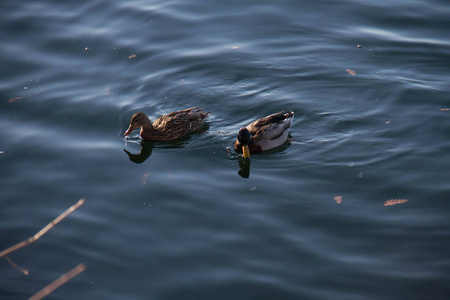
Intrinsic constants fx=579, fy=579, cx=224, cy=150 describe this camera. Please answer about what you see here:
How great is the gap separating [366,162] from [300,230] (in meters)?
2.19

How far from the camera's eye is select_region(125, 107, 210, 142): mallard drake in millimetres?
10727

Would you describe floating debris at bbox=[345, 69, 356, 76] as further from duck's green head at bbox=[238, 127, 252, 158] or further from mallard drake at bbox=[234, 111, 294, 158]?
duck's green head at bbox=[238, 127, 252, 158]

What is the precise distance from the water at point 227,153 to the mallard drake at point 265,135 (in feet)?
0.54

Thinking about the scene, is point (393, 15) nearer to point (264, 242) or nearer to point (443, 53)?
point (443, 53)

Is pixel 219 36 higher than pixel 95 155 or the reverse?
higher

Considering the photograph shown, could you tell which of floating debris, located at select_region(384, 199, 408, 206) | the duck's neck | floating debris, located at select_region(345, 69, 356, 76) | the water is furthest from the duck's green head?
floating debris, located at select_region(345, 69, 356, 76)

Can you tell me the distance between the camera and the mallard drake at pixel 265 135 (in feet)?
33.4

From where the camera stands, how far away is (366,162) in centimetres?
961

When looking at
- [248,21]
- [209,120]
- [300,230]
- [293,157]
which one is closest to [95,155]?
[209,120]

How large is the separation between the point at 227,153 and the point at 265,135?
75cm

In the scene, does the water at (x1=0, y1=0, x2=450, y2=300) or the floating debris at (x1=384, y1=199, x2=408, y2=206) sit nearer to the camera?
the water at (x1=0, y1=0, x2=450, y2=300)

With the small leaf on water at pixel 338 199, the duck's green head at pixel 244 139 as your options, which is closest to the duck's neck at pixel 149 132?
the duck's green head at pixel 244 139

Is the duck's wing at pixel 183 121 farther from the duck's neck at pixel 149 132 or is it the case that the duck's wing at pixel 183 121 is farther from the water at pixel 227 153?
the water at pixel 227 153

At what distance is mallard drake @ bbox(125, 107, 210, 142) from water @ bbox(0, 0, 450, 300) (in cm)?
23
